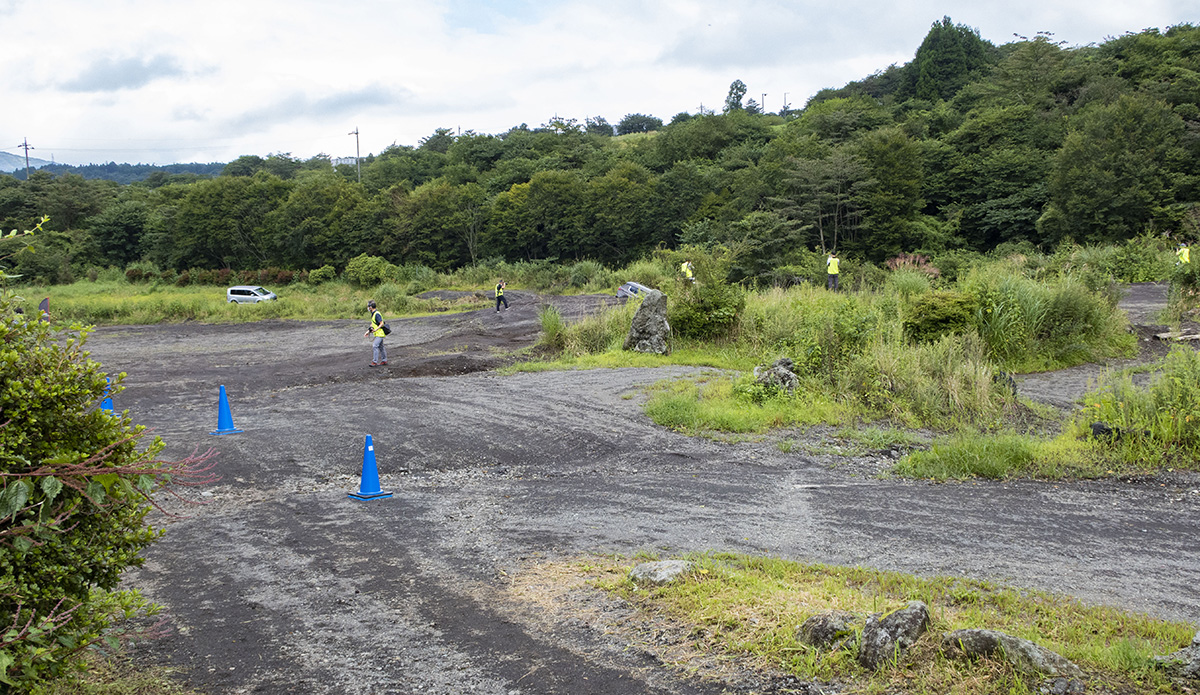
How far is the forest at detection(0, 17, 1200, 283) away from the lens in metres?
39.8

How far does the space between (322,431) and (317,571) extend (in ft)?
19.6

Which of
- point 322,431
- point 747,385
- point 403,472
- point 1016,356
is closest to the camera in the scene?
point 403,472

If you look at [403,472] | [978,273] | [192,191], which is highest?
[192,191]

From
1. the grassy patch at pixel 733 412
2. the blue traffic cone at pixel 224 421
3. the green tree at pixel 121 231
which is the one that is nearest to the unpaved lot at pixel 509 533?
the blue traffic cone at pixel 224 421

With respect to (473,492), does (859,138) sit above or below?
above

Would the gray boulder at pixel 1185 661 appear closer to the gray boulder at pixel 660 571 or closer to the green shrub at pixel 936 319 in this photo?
the gray boulder at pixel 660 571

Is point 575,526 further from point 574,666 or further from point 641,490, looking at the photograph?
point 574,666

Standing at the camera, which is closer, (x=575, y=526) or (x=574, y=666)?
(x=574, y=666)

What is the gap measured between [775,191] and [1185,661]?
154 ft

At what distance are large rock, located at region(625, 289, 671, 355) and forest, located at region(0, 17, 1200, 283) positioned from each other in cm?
1951

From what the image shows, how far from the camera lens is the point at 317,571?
6.27m

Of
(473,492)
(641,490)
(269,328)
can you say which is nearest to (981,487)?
(641,490)

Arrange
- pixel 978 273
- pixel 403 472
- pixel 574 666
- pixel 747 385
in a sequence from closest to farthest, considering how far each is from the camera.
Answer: pixel 574 666 → pixel 403 472 → pixel 747 385 → pixel 978 273

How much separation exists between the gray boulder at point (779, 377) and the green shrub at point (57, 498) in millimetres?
10552
